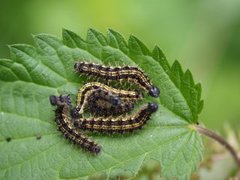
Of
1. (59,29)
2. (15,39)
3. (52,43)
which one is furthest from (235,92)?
(52,43)

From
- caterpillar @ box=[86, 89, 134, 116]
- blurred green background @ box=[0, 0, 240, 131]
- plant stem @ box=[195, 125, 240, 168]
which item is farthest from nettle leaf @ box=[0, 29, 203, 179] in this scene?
blurred green background @ box=[0, 0, 240, 131]

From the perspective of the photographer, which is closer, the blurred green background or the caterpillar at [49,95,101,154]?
the caterpillar at [49,95,101,154]

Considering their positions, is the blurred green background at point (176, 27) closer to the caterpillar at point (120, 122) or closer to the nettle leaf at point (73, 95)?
the nettle leaf at point (73, 95)

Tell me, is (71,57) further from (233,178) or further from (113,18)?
(113,18)

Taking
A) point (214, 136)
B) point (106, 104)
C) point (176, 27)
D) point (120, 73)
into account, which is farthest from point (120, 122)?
point (176, 27)

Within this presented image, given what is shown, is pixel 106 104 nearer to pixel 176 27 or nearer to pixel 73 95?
pixel 73 95

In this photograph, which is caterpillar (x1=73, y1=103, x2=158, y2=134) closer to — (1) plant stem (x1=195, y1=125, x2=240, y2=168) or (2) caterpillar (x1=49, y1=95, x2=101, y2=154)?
(2) caterpillar (x1=49, y1=95, x2=101, y2=154)
